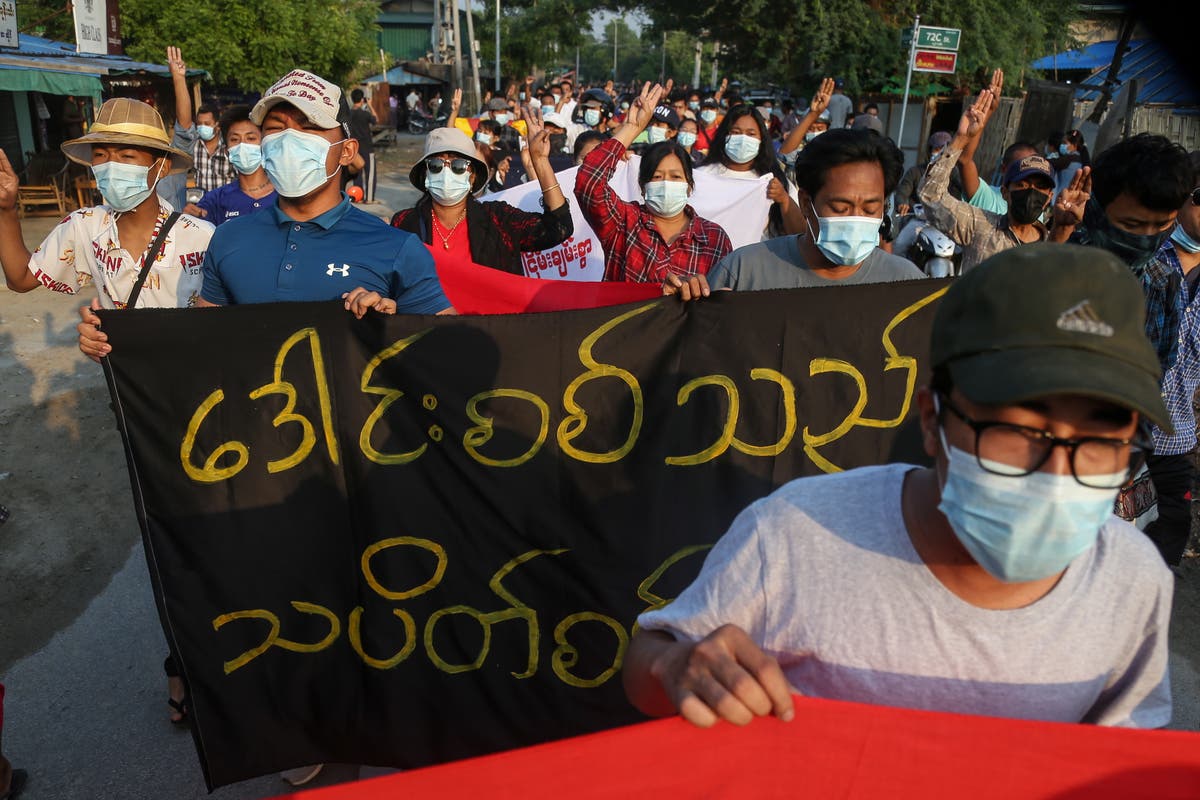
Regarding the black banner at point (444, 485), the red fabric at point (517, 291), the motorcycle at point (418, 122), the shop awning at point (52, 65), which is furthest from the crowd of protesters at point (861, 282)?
the motorcycle at point (418, 122)

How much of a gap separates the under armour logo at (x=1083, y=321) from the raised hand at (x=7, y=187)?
3.34 metres

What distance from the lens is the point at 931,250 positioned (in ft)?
17.9

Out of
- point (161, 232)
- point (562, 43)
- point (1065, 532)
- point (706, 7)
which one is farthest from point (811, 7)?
point (562, 43)

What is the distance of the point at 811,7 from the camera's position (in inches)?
869

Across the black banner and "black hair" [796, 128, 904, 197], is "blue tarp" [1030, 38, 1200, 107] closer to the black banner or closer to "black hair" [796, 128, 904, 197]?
"black hair" [796, 128, 904, 197]

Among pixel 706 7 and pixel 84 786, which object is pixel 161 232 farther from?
pixel 706 7

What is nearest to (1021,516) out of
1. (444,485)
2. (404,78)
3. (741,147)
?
(444,485)

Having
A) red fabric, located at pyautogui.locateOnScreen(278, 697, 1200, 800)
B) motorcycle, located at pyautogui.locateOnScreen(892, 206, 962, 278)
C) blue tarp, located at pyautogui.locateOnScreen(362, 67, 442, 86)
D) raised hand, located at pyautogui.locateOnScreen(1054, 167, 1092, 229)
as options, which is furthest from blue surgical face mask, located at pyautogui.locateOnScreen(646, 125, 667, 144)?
blue tarp, located at pyautogui.locateOnScreen(362, 67, 442, 86)

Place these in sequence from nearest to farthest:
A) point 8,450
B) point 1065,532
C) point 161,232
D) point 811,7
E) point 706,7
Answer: point 1065,532 < point 161,232 < point 8,450 < point 811,7 < point 706,7

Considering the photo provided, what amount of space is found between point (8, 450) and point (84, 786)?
139 inches

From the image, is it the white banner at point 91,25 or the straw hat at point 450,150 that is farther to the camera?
the white banner at point 91,25

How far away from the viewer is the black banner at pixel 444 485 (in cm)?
273

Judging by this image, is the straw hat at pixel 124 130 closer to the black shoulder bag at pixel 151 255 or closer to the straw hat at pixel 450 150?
the black shoulder bag at pixel 151 255

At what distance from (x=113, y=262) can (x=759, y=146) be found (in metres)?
4.09
